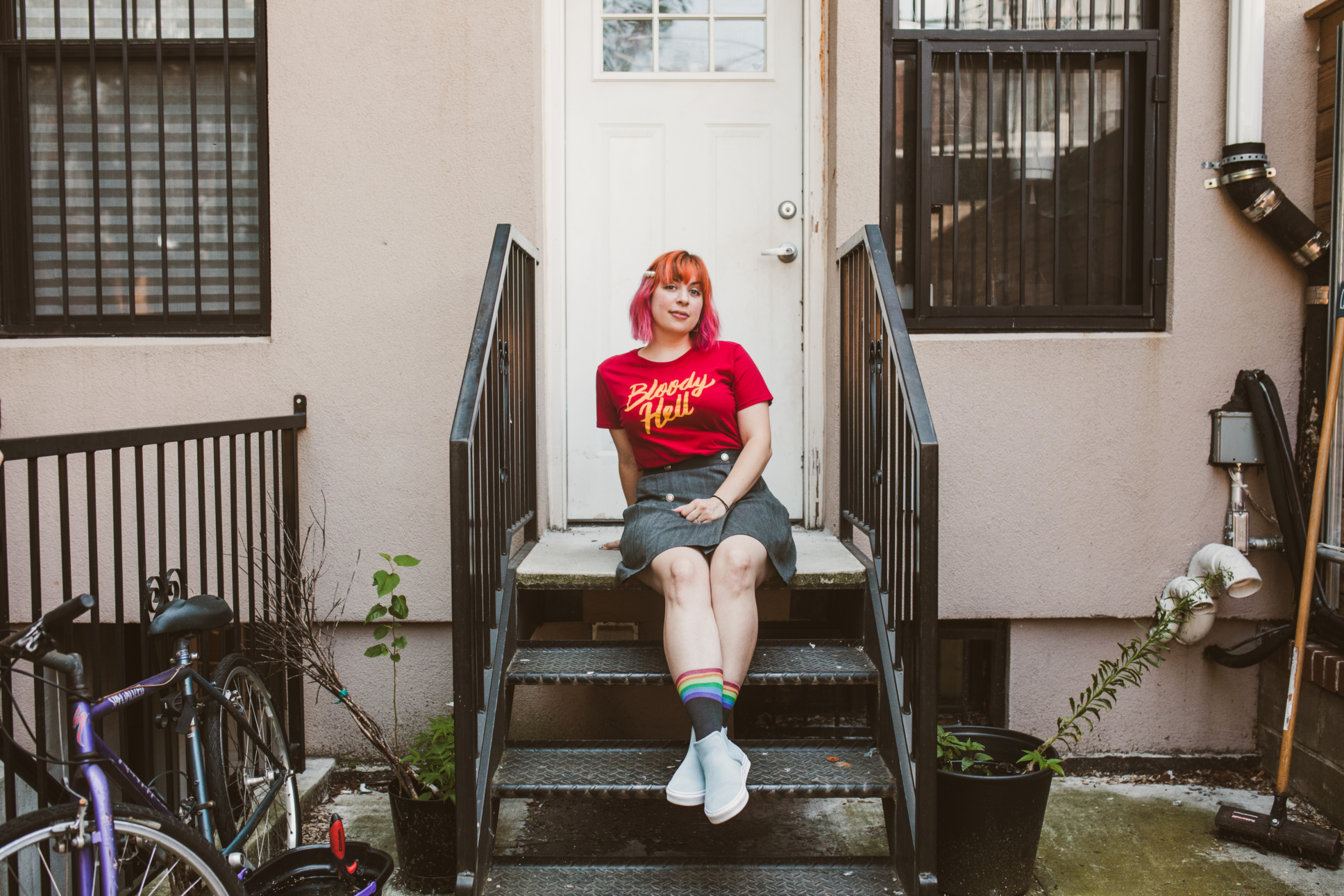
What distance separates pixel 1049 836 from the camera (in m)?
2.83

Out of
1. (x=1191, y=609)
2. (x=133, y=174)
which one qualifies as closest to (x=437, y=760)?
(x=133, y=174)

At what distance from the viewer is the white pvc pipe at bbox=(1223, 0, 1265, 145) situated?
3.08 m

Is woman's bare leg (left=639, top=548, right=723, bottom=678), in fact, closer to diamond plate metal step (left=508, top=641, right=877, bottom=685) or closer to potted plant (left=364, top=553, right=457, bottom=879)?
diamond plate metal step (left=508, top=641, right=877, bottom=685)

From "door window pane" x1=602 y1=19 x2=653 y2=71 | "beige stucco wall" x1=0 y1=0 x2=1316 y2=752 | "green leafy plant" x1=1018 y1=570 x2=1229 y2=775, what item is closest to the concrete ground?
"green leafy plant" x1=1018 y1=570 x2=1229 y2=775

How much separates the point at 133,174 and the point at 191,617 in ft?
6.60

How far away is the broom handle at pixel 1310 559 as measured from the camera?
2.72m

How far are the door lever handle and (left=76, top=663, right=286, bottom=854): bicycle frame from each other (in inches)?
90.8

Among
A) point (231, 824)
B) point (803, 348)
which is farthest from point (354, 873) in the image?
point (803, 348)

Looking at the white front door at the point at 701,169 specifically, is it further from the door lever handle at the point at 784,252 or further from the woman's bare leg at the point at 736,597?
the woman's bare leg at the point at 736,597

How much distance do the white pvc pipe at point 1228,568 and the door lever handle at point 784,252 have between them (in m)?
1.80

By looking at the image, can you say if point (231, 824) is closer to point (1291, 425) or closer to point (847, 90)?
point (847, 90)

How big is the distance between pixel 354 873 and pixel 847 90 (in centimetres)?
288

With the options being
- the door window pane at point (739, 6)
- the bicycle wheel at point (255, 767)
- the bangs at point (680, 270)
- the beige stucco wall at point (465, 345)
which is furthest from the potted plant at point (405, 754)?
the door window pane at point (739, 6)

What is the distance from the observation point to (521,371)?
3.00 meters
